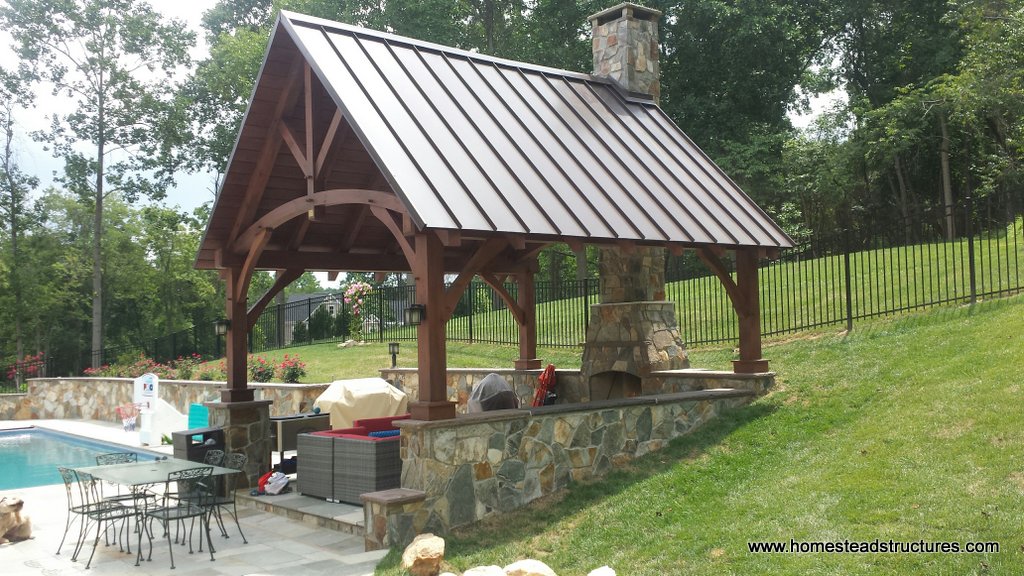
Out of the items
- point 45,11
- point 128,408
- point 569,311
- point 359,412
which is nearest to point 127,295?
point 45,11

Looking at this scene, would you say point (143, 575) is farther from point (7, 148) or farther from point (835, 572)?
point (7, 148)

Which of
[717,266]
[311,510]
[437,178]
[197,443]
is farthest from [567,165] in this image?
[197,443]

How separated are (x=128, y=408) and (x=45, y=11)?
53.8 ft

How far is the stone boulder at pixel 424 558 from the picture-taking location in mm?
6191

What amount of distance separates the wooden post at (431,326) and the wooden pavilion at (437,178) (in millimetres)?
14

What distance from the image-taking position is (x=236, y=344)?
10.4m

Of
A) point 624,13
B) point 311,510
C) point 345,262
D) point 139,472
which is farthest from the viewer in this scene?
point 624,13

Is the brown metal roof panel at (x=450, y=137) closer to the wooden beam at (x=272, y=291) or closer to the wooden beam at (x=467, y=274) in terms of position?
the wooden beam at (x=467, y=274)

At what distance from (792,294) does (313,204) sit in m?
10.7

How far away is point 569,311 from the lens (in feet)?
62.6

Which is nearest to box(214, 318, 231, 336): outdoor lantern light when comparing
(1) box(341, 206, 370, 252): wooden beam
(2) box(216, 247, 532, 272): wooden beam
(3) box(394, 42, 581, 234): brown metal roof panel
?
(2) box(216, 247, 532, 272): wooden beam

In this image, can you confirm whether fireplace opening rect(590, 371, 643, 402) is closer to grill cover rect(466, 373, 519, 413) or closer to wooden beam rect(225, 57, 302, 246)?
grill cover rect(466, 373, 519, 413)

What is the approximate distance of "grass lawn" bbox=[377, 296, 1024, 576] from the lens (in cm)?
573

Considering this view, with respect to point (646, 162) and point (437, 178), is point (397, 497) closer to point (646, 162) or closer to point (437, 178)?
point (437, 178)
